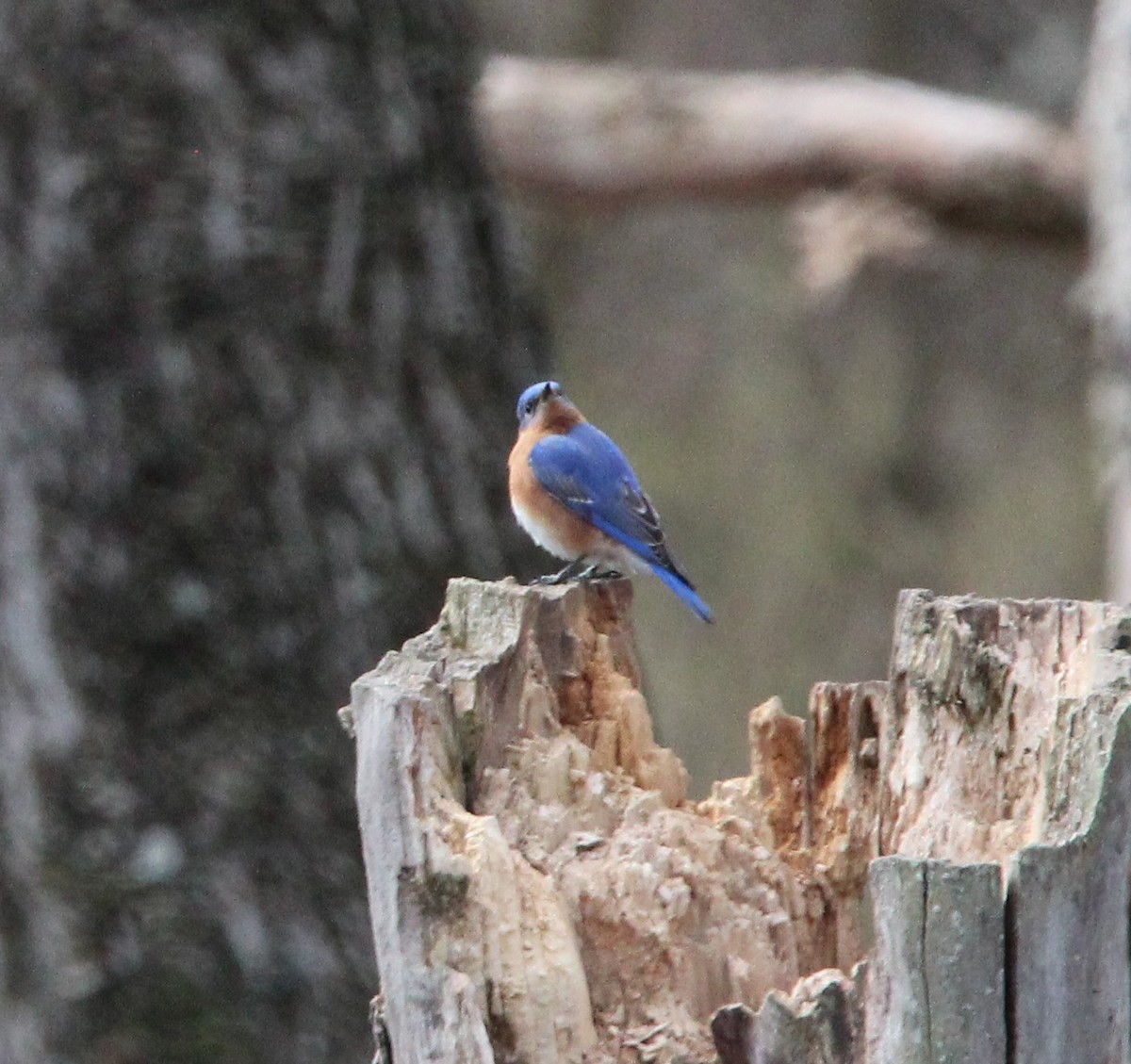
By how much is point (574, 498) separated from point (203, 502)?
73 centimetres

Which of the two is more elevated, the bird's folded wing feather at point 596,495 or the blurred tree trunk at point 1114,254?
the blurred tree trunk at point 1114,254

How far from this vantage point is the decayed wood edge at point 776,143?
6.08 meters

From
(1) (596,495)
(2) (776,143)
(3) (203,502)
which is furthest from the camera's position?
(2) (776,143)

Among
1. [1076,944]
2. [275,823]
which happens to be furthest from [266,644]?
[1076,944]

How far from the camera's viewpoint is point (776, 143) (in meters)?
6.34

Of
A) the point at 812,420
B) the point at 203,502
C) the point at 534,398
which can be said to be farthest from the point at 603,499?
the point at 812,420

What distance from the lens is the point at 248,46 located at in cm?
374

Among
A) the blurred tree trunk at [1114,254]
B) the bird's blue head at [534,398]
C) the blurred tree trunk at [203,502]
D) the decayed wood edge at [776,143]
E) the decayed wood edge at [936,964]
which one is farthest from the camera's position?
the decayed wood edge at [776,143]

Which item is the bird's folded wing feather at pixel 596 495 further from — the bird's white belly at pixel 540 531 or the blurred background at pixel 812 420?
the blurred background at pixel 812 420

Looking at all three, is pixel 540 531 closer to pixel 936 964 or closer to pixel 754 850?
pixel 754 850

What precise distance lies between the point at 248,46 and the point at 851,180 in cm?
307

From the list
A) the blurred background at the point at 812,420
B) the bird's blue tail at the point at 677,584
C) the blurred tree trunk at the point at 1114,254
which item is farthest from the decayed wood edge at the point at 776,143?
the blurred background at the point at 812,420

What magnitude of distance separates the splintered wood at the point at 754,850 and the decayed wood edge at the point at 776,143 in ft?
12.7

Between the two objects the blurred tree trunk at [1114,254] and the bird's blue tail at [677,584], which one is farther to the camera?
the blurred tree trunk at [1114,254]
